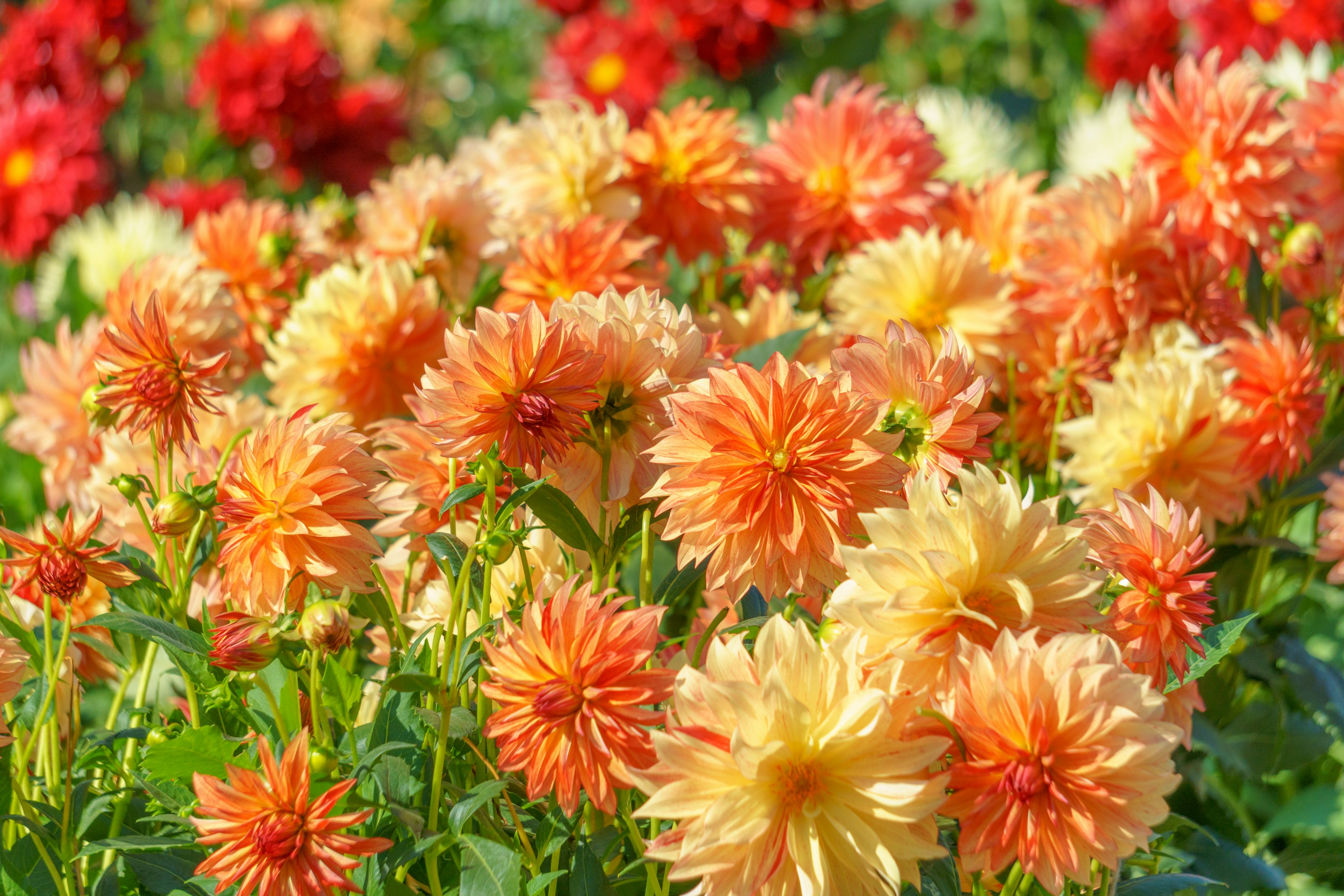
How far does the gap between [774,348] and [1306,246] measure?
0.52m

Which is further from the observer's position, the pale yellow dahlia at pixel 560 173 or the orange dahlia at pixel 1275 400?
the pale yellow dahlia at pixel 560 173

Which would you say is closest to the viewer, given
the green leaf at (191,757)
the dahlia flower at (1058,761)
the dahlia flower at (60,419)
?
the dahlia flower at (1058,761)

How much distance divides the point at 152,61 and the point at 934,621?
111 inches

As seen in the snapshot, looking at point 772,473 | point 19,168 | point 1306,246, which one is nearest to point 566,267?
point 772,473

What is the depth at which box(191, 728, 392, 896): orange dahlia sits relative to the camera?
462 millimetres

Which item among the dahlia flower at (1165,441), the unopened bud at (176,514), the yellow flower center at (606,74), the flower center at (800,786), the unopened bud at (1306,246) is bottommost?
the yellow flower center at (606,74)

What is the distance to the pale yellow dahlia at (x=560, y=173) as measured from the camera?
3.34 ft

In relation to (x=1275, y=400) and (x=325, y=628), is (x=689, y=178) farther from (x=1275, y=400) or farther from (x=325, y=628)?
(x=325, y=628)

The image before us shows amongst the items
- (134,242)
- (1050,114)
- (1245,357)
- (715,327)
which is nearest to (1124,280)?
(1245,357)

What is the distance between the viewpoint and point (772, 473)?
0.52 m

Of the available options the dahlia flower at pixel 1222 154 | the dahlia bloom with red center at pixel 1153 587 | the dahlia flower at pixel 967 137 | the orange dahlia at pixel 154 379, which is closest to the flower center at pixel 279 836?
the orange dahlia at pixel 154 379

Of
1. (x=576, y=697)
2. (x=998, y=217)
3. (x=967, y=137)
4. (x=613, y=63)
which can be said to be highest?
(x=576, y=697)

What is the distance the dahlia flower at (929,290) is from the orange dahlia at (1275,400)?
0.19 m

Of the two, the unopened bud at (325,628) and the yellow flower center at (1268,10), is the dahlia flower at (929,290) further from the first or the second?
the yellow flower center at (1268,10)
